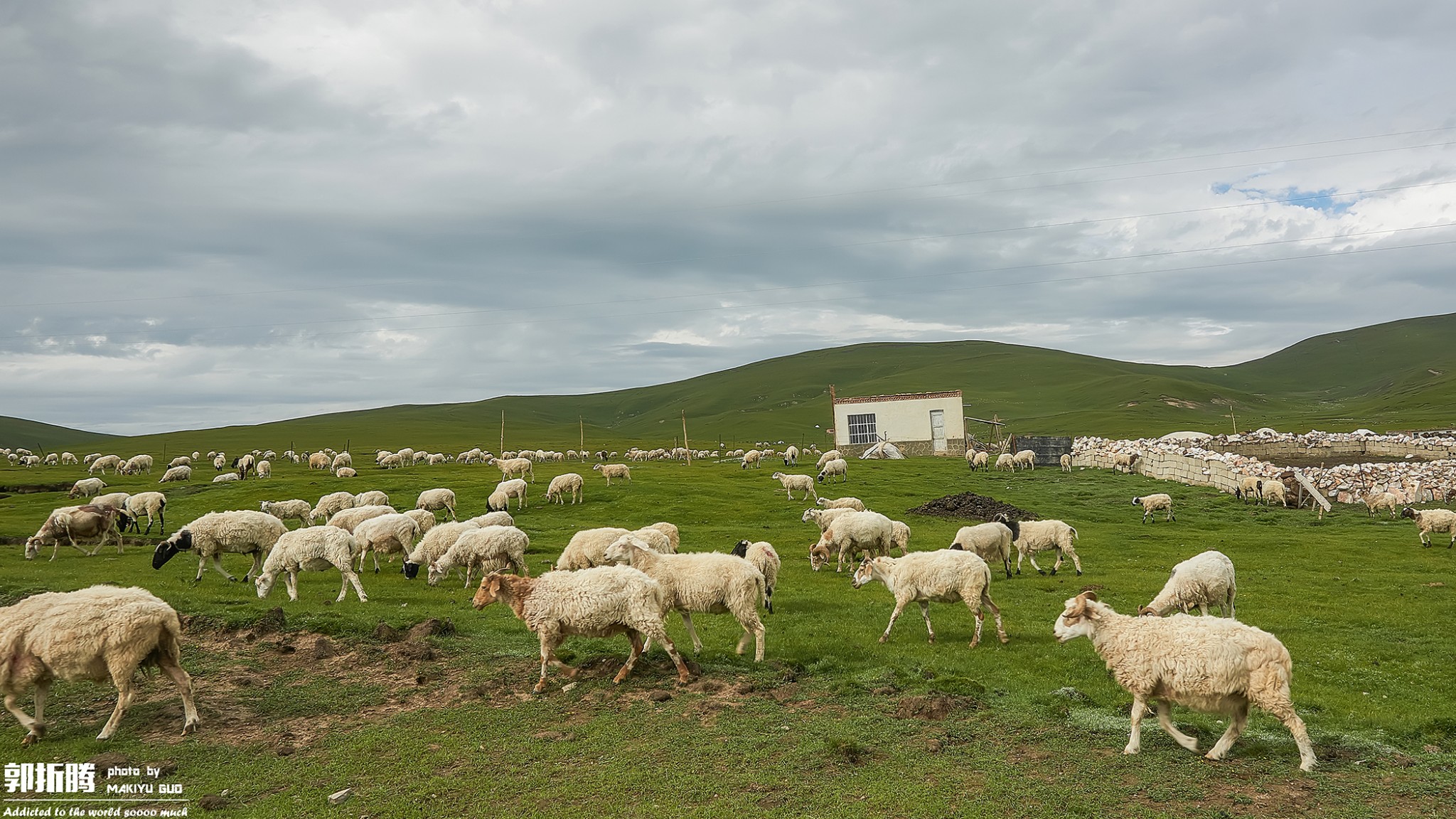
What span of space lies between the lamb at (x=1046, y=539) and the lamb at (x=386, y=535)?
18.2 m

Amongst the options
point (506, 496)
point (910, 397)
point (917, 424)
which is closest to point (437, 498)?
point (506, 496)

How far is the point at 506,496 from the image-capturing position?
35406 mm

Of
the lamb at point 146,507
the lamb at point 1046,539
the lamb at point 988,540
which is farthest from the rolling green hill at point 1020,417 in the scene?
the lamb at point 988,540

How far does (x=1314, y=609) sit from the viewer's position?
695 inches

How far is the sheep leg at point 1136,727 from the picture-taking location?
930 centimetres

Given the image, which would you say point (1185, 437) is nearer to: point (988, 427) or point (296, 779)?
point (988, 427)

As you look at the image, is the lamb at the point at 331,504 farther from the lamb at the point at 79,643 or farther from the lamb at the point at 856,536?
the lamb at the point at 79,643

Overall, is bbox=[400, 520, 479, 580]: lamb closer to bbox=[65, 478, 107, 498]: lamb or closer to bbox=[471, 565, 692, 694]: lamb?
bbox=[471, 565, 692, 694]: lamb

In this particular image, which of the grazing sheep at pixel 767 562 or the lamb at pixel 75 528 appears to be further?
the lamb at pixel 75 528

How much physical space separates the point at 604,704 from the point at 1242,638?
8463mm

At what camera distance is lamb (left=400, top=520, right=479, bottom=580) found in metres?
21.2

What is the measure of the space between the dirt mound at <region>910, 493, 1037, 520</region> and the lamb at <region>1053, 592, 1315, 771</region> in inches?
934

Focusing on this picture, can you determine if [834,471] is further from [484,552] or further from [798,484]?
[484,552]

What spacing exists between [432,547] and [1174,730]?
18.4 meters
